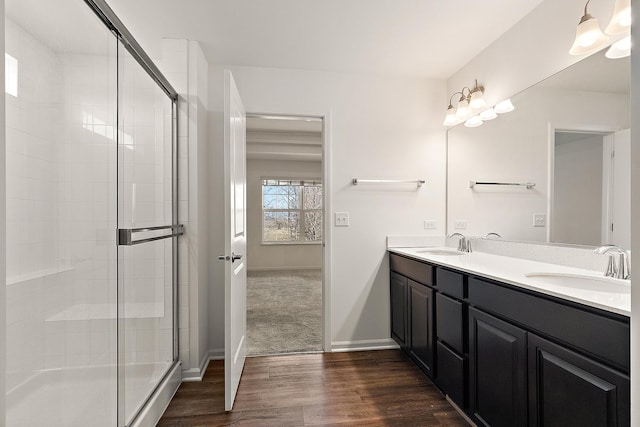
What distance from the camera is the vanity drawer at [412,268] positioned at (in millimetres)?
2113

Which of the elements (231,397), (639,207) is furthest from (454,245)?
(639,207)

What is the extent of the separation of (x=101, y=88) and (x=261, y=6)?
1.06 meters

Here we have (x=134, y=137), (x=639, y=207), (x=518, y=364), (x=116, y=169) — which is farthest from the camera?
(x=134, y=137)

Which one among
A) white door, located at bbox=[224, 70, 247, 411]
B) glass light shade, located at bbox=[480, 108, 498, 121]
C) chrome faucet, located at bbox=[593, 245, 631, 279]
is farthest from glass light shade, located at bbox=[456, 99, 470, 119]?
white door, located at bbox=[224, 70, 247, 411]

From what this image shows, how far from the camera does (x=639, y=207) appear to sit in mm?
605

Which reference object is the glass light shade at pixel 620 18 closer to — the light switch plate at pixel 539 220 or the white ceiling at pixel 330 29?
the white ceiling at pixel 330 29

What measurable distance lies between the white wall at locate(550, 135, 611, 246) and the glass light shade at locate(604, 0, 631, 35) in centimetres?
48

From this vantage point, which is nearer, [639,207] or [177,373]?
[639,207]

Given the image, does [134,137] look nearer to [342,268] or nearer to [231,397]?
[231,397]

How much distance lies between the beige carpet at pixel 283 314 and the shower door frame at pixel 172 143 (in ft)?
2.85

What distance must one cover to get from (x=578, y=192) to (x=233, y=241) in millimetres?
1999

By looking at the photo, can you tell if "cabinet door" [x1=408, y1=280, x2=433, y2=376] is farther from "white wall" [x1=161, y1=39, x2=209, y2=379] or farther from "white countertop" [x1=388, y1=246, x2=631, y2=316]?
"white wall" [x1=161, y1=39, x2=209, y2=379]

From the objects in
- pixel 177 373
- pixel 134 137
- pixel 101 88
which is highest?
pixel 101 88

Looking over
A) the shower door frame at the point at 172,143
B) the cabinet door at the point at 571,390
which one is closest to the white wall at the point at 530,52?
the cabinet door at the point at 571,390
